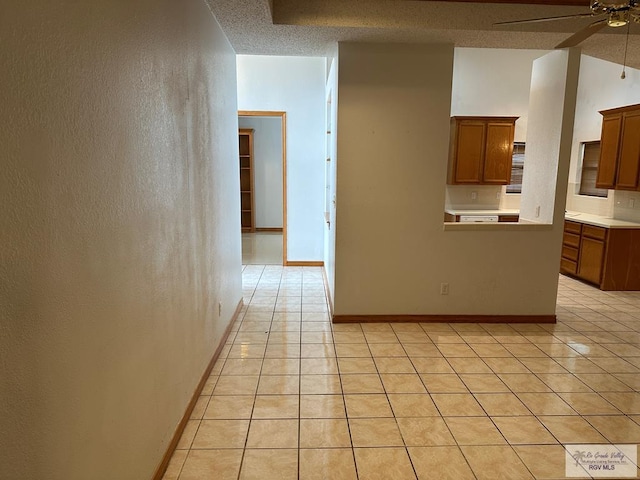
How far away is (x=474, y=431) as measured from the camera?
2285mm

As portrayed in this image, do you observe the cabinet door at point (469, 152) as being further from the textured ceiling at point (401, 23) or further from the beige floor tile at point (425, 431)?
the beige floor tile at point (425, 431)

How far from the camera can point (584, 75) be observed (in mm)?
5996

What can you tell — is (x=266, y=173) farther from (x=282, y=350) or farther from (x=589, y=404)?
(x=589, y=404)

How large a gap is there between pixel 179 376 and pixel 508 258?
3.13 m

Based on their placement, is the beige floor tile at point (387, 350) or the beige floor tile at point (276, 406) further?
the beige floor tile at point (387, 350)

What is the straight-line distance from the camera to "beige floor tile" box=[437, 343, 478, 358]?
10.6 ft

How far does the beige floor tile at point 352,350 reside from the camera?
322cm

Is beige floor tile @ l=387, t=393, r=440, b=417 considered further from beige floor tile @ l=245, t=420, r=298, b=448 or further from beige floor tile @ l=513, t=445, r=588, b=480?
beige floor tile @ l=245, t=420, r=298, b=448

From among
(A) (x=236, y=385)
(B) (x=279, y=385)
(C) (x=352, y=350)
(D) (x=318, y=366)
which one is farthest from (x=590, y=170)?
(A) (x=236, y=385)

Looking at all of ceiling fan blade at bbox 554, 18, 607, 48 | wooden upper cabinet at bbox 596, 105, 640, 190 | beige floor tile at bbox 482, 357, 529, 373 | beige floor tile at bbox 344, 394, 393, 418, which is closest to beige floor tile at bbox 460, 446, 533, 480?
beige floor tile at bbox 344, 394, 393, 418

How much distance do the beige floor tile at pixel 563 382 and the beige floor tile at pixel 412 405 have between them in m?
0.92

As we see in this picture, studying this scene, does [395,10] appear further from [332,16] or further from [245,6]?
[245,6]

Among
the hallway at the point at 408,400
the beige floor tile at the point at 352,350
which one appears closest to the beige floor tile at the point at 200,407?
the hallway at the point at 408,400

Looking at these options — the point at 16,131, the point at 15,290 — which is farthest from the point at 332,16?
the point at 15,290
